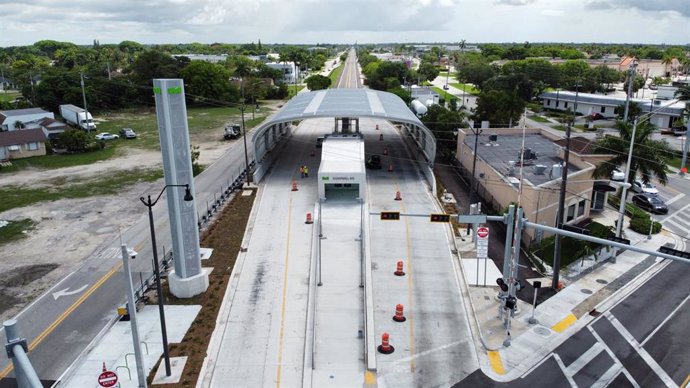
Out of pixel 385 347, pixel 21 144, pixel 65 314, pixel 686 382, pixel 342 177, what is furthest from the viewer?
pixel 21 144

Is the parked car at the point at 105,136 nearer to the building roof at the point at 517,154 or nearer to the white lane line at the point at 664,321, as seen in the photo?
the building roof at the point at 517,154

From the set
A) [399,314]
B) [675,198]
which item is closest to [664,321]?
[399,314]

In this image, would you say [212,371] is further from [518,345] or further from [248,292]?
[518,345]

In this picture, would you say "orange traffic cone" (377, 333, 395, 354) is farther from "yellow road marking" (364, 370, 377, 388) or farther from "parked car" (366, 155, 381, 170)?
"parked car" (366, 155, 381, 170)

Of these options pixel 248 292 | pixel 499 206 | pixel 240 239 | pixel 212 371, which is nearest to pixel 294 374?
pixel 212 371

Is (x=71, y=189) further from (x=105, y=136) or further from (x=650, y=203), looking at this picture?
(x=650, y=203)

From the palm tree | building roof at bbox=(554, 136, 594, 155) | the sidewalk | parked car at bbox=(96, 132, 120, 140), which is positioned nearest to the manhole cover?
the sidewalk

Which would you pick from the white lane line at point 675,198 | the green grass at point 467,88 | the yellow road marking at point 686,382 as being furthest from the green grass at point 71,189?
the green grass at point 467,88

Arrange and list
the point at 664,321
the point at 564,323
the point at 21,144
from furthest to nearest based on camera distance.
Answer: the point at 21,144, the point at 664,321, the point at 564,323
